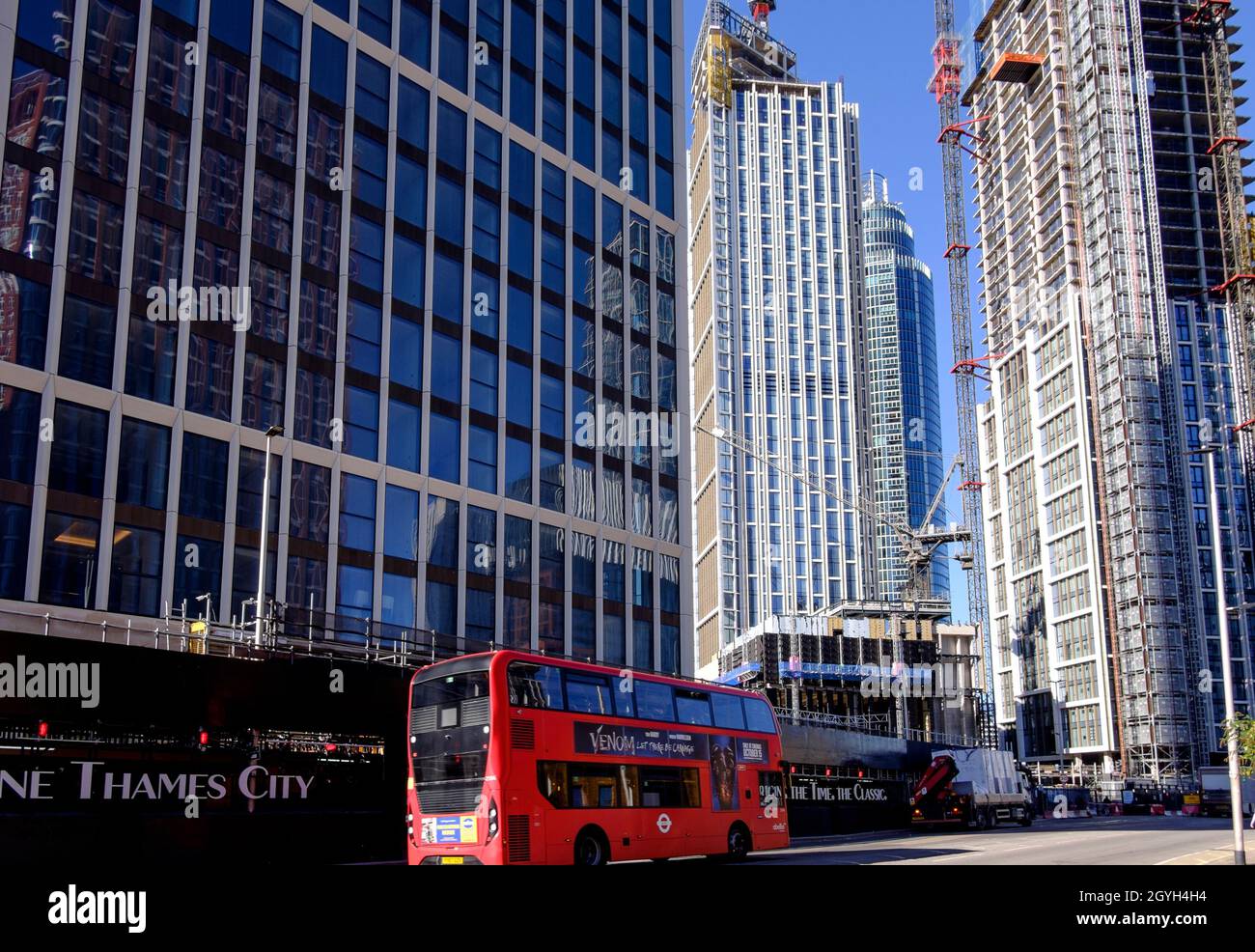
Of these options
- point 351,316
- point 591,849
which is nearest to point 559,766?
point 591,849

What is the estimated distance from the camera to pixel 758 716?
3045 cm

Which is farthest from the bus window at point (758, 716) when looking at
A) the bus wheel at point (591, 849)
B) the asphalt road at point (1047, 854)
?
the bus wheel at point (591, 849)

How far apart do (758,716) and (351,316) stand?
21839mm

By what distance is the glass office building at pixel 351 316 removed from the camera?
32.6m

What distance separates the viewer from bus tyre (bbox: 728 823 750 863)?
28109mm

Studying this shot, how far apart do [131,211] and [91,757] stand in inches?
723

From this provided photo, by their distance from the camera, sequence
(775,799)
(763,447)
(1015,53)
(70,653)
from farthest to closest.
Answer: (763,447) < (1015,53) < (775,799) < (70,653)

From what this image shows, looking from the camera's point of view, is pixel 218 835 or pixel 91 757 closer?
pixel 91 757

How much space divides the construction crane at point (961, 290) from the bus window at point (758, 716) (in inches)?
5687

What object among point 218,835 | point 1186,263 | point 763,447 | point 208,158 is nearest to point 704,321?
point 763,447

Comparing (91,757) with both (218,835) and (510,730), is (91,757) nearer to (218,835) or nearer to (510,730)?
(218,835)

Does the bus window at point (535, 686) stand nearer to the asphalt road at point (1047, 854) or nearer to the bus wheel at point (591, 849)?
the bus wheel at point (591, 849)

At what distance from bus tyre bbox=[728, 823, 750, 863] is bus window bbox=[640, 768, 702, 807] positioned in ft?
6.44

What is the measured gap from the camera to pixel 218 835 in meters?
25.3
